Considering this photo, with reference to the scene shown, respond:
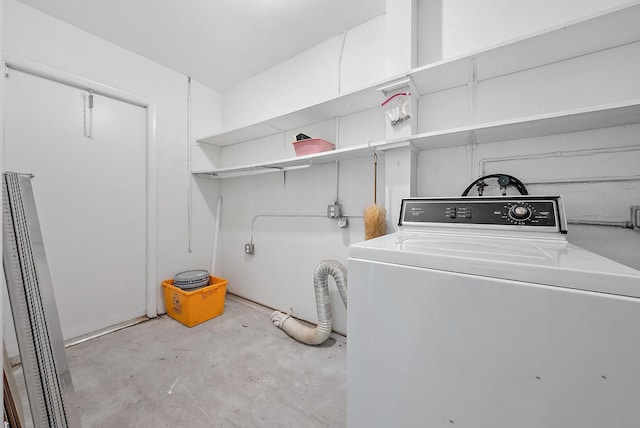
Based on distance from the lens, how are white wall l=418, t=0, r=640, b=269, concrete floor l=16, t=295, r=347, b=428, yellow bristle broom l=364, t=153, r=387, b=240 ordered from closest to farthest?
1. white wall l=418, t=0, r=640, b=269
2. concrete floor l=16, t=295, r=347, b=428
3. yellow bristle broom l=364, t=153, r=387, b=240

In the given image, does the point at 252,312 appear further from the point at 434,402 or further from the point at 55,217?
the point at 434,402

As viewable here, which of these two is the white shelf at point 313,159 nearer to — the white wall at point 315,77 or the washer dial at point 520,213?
the white wall at point 315,77

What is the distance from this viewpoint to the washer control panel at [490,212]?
100 centimetres

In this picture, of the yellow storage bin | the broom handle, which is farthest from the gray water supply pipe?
the yellow storage bin

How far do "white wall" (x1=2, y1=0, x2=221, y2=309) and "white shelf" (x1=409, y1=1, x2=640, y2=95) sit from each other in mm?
2359

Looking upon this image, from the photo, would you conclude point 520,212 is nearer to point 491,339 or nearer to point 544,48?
point 491,339

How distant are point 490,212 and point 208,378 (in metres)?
1.89

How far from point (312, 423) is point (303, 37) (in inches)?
107

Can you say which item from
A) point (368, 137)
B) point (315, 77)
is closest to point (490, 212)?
point (368, 137)

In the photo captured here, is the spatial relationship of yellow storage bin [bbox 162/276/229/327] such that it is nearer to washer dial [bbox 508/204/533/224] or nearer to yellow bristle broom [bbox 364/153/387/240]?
yellow bristle broom [bbox 364/153/387/240]

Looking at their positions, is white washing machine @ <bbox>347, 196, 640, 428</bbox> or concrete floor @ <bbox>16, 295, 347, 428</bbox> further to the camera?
concrete floor @ <bbox>16, 295, 347, 428</bbox>

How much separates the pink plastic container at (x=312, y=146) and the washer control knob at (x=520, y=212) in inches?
49.0

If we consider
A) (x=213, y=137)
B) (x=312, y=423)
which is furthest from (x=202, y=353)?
(x=213, y=137)

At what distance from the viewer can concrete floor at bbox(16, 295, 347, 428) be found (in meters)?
1.27
